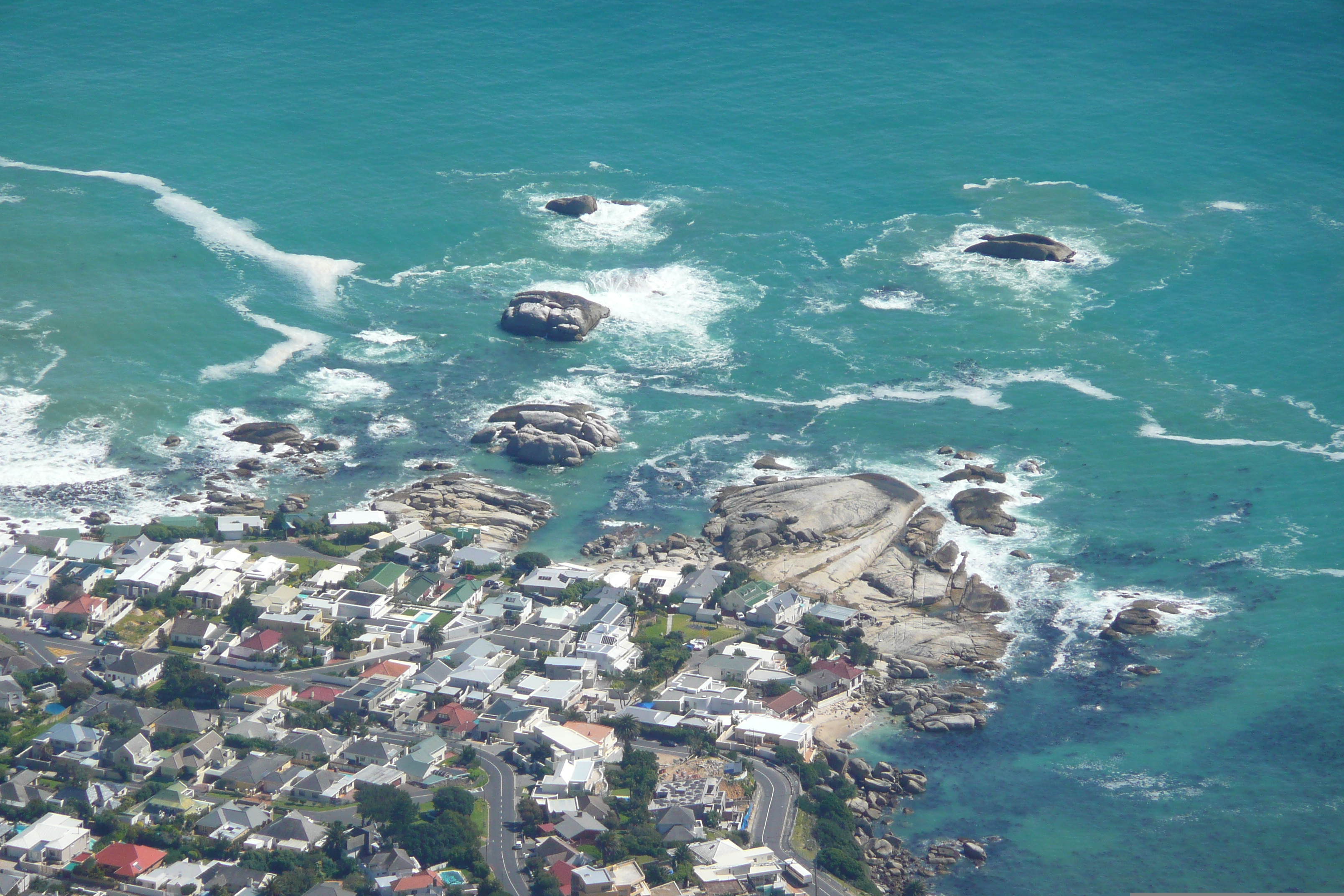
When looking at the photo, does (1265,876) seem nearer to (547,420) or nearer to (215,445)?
(547,420)

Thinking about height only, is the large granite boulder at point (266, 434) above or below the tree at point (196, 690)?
below

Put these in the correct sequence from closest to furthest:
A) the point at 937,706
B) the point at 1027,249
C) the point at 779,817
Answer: the point at 779,817 → the point at 937,706 → the point at 1027,249

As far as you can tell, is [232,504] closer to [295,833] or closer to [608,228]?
[295,833]

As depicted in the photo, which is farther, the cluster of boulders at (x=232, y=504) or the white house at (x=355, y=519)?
the cluster of boulders at (x=232, y=504)

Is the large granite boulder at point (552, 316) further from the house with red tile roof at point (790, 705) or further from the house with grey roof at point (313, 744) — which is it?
the house with grey roof at point (313, 744)

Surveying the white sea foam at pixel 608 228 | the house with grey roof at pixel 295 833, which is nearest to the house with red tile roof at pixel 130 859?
the house with grey roof at pixel 295 833

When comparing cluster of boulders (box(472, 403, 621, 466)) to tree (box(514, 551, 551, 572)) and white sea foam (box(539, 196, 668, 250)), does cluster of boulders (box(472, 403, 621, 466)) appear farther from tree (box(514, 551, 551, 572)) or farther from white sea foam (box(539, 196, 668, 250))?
white sea foam (box(539, 196, 668, 250))

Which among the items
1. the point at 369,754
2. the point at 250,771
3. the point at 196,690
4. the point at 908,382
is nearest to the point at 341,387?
the point at 196,690
